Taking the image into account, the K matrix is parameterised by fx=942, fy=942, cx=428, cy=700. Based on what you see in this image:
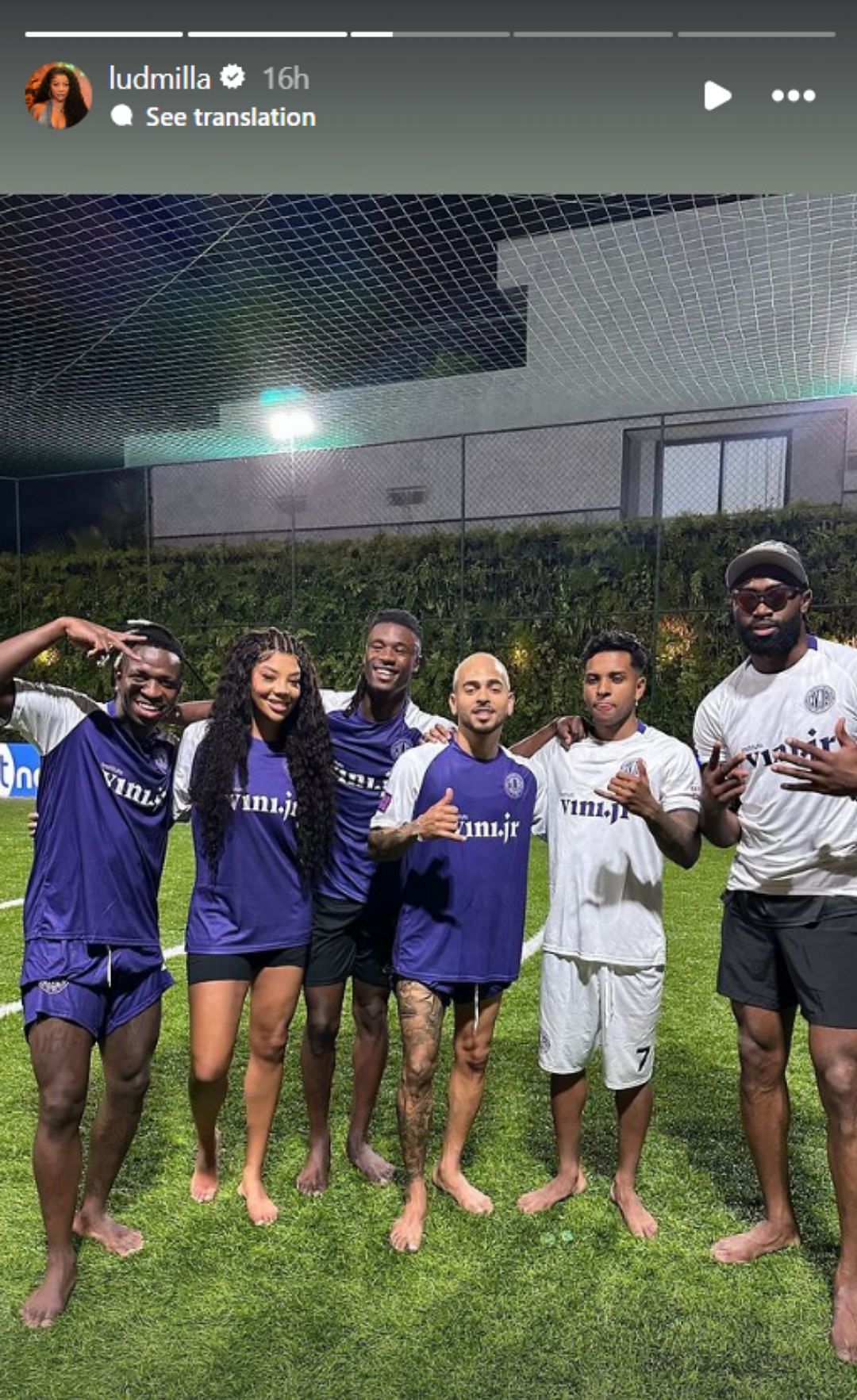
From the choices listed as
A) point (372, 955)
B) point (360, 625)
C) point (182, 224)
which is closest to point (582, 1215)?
point (372, 955)

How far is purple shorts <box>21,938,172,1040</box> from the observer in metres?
2.72

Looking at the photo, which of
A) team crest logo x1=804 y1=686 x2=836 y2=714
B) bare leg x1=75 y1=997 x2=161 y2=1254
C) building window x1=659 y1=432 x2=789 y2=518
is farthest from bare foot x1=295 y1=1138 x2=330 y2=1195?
building window x1=659 y1=432 x2=789 y2=518

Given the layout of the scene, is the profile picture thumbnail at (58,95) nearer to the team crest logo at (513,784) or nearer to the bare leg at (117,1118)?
the team crest logo at (513,784)

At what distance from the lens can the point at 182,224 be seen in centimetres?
984

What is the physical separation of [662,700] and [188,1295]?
429 inches

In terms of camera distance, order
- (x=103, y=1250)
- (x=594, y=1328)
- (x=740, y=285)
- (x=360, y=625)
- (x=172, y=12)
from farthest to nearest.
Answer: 1. (x=360, y=625)
2. (x=740, y=285)
3. (x=103, y=1250)
4. (x=594, y=1328)
5. (x=172, y=12)

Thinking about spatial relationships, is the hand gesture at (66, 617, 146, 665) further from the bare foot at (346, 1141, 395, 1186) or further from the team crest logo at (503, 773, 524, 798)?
the bare foot at (346, 1141, 395, 1186)

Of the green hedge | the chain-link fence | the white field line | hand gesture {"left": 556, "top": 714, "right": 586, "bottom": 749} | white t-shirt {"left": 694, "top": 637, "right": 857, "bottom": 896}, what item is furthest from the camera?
the chain-link fence

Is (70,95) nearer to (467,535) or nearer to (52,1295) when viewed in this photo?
(52,1295)

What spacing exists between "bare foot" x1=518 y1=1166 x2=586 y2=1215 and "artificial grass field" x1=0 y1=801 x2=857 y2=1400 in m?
0.07

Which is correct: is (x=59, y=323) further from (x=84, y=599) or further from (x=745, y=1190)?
(x=745, y=1190)

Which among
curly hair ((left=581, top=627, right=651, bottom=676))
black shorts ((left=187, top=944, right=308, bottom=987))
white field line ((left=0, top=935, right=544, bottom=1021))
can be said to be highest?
curly hair ((left=581, top=627, right=651, bottom=676))

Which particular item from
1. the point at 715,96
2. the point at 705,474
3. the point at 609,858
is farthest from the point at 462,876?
the point at 705,474

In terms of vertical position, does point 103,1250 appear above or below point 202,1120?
below
